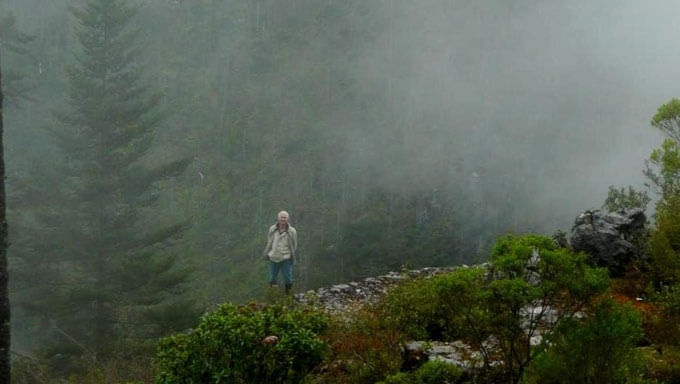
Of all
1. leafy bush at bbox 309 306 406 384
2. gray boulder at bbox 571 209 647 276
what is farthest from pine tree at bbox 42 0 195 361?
gray boulder at bbox 571 209 647 276

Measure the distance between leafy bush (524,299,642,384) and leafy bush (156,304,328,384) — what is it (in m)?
2.40

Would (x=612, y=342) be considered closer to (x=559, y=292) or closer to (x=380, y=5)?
(x=559, y=292)

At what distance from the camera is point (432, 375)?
607 centimetres

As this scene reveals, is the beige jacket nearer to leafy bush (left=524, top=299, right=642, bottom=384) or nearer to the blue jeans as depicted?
the blue jeans

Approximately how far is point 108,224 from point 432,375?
1932 centimetres

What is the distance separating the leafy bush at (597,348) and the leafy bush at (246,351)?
240cm

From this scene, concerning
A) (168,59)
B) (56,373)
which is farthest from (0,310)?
(168,59)

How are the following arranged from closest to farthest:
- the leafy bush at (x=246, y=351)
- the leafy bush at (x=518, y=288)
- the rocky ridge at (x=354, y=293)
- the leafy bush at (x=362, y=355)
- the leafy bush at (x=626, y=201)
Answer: the leafy bush at (x=518, y=288), the leafy bush at (x=246, y=351), the leafy bush at (x=362, y=355), the rocky ridge at (x=354, y=293), the leafy bush at (x=626, y=201)

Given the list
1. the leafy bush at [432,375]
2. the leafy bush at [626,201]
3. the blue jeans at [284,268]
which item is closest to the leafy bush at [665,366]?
the leafy bush at [432,375]

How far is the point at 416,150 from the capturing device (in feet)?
170

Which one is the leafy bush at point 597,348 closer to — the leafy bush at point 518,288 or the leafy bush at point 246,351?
the leafy bush at point 518,288

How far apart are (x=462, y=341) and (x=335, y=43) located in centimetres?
5722

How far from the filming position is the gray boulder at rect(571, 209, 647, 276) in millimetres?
11820

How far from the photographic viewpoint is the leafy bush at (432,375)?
6.03 m
